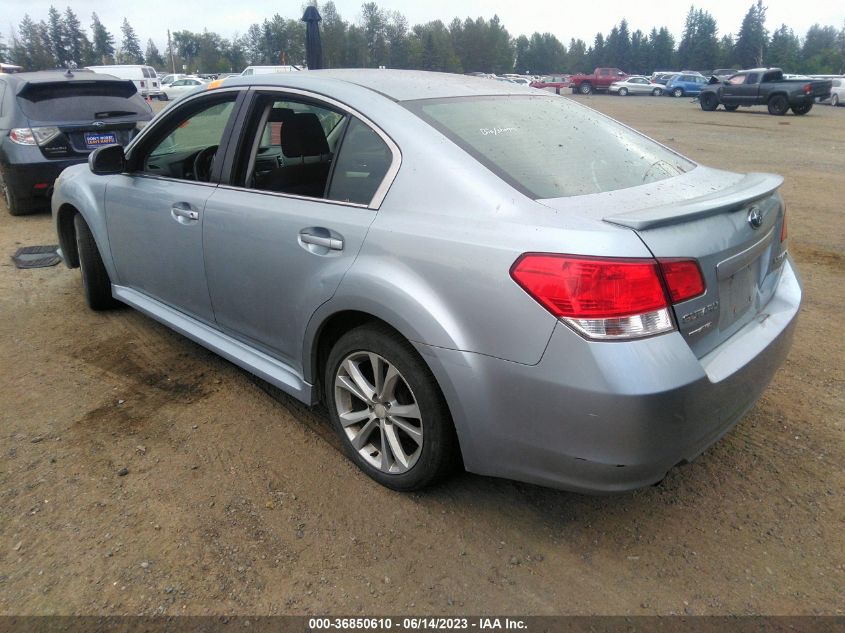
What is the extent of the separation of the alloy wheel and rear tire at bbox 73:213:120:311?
2647mm

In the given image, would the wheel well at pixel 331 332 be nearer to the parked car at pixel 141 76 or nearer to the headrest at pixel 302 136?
the headrest at pixel 302 136

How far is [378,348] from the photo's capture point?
100 inches

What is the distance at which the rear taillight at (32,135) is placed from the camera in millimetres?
7422

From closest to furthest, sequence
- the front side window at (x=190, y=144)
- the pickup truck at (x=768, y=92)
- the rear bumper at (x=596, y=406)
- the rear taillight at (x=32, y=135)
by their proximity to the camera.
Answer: the rear bumper at (x=596, y=406), the front side window at (x=190, y=144), the rear taillight at (x=32, y=135), the pickup truck at (x=768, y=92)

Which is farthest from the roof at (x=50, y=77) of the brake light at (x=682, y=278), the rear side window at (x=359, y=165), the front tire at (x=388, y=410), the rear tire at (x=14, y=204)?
the brake light at (x=682, y=278)

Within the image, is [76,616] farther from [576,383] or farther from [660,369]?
[660,369]

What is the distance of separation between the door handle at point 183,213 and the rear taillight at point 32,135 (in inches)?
202

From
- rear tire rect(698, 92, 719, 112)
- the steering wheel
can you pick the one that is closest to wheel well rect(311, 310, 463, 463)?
the steering wheel

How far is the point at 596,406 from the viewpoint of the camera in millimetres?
2016

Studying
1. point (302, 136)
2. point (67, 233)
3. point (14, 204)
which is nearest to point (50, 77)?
point (14, 204)

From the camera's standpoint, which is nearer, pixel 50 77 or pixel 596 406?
pixel 596 406

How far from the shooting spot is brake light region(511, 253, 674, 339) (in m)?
2.01

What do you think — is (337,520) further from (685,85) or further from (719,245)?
(685,85)

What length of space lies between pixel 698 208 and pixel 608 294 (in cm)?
51
